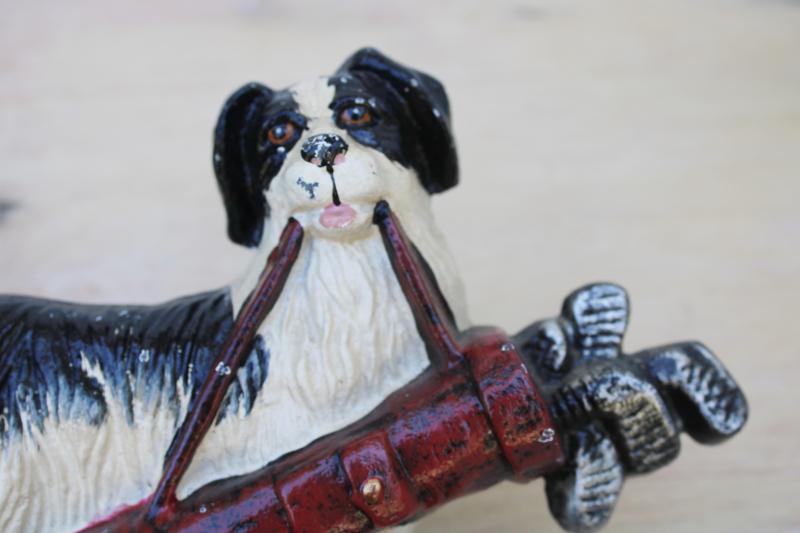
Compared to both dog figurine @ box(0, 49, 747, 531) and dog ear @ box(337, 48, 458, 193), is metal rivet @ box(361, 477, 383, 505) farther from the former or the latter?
dog ear @ box(337, 48, 458, 193)

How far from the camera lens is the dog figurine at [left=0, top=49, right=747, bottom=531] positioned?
774mm

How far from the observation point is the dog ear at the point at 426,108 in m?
0.84

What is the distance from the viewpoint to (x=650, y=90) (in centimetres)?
149

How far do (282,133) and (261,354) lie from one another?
0.16 metres

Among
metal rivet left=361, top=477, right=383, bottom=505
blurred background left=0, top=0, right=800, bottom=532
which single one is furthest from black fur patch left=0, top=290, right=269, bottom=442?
blurred background left=0, top=0, right=800, bottom=532

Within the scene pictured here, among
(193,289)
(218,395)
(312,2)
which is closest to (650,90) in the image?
(312,2)

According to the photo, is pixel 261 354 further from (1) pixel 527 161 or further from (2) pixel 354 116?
(1) pixel 527 161

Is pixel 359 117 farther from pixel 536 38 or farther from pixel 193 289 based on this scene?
pixel 536 38

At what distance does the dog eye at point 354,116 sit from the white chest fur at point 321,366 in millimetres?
98

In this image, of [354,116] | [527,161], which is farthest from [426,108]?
[527,161]

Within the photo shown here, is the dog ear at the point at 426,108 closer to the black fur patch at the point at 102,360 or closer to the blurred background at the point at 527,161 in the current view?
the black fur patch at the point at 102,360

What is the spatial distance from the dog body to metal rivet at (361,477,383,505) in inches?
2.1

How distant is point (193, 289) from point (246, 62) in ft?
1.17

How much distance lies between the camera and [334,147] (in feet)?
2.55
